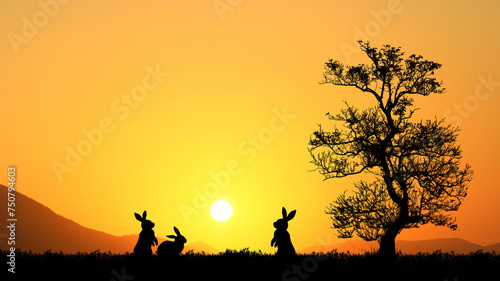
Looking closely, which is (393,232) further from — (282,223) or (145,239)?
(145,239)

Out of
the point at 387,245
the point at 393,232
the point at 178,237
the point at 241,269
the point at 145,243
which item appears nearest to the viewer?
the point at 241,269

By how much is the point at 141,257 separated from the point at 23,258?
15.0 ft

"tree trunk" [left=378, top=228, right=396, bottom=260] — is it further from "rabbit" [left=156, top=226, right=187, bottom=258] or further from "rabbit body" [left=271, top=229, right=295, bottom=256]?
"rabbit" [left=156, top=226, right=187, bottom=258]

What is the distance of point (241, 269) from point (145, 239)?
388 cm

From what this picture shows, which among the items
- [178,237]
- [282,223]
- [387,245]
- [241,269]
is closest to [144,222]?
[178,237]

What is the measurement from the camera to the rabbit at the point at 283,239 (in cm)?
1953

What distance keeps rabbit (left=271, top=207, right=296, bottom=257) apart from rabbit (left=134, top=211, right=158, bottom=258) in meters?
4.38

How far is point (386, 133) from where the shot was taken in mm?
25969

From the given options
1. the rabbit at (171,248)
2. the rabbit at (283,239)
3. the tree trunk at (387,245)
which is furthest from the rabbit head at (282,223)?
the tree trunk at (387,245)

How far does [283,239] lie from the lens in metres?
19.5

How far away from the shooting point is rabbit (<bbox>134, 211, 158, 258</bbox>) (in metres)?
20.2

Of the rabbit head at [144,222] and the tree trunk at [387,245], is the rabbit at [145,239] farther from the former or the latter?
the tree trunk at [387,245]

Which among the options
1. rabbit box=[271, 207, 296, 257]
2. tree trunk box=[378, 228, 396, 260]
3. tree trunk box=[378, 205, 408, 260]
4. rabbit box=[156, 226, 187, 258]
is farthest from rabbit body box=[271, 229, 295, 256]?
tree trunk box=[378, 205, 408, 260]

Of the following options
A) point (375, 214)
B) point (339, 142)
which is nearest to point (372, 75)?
point (339, 142)
